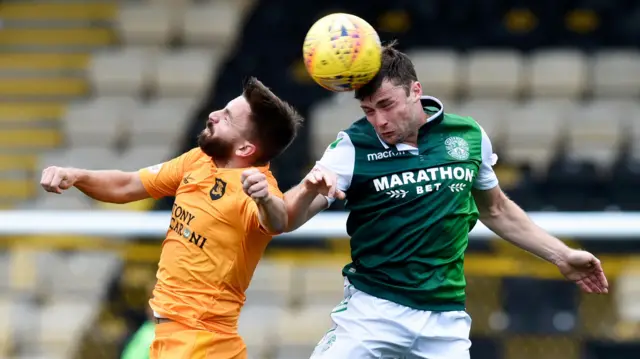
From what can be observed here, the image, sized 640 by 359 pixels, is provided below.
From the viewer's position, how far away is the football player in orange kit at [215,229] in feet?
14.1

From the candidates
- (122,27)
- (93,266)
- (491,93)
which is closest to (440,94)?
(491,93)

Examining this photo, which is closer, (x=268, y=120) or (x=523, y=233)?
(x=268, y=120)

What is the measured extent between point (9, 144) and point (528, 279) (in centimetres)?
616

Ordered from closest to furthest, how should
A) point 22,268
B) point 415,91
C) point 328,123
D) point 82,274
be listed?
1. point 415,91
2. point 22,268
3. point 82,274
4. point 328,123

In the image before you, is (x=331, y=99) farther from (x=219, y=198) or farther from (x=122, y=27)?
(x=219, y=198)

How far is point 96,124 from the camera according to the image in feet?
35.3

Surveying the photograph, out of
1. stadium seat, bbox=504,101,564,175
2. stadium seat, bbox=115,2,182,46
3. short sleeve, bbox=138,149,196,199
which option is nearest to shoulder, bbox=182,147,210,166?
short sleeve, bbox=138,149,196,199

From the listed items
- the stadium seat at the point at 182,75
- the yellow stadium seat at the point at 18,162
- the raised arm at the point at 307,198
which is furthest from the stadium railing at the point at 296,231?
the stadium seat at the point at 182,75

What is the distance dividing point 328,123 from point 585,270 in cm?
556

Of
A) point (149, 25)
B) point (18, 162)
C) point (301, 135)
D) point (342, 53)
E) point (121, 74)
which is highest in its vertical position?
point (342, 53)

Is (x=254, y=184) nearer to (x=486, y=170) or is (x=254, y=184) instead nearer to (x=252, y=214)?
(x=252, y=214)

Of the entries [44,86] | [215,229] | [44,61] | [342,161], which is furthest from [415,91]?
[44,61]

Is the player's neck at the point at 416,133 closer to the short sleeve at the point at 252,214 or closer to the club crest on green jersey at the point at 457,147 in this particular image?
the club crest on green jersey at the point at 457,147

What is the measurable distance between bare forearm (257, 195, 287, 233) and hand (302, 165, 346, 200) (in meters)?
0.13
